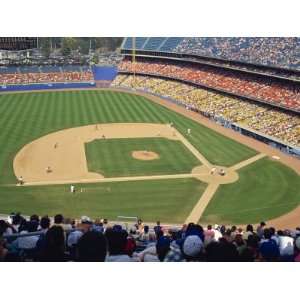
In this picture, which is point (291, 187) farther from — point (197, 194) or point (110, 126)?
point (110, 126)

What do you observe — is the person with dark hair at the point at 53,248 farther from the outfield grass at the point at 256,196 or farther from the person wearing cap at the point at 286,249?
the outfield grass at the point at 256,196

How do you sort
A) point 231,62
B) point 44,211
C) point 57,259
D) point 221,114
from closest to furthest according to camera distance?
1. point 57,259
2. point 44,211
3. point 221,114
4. point 231,62

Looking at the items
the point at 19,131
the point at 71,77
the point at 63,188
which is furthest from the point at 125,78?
the point at 63,188

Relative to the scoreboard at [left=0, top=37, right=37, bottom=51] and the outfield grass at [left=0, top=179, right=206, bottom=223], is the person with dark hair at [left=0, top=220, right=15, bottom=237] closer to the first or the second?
the outfield grass at [left=0, top=179, right=206, bottom=223]

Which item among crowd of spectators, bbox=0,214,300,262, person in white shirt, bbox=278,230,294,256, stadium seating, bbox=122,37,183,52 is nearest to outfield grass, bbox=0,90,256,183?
stadium seating, bbox=122,37,183,52

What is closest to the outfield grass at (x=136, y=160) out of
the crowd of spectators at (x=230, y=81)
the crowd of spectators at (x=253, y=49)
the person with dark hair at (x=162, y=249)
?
the crowd of spectators at (x=230, y=81)

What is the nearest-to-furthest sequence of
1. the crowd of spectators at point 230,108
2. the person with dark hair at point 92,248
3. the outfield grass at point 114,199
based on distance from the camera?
the person with dark hair at point 92,248 < the outfield grass at point 114,199 < the crowd of spectators at point 230,108

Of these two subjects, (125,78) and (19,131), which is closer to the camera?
(19,131)
